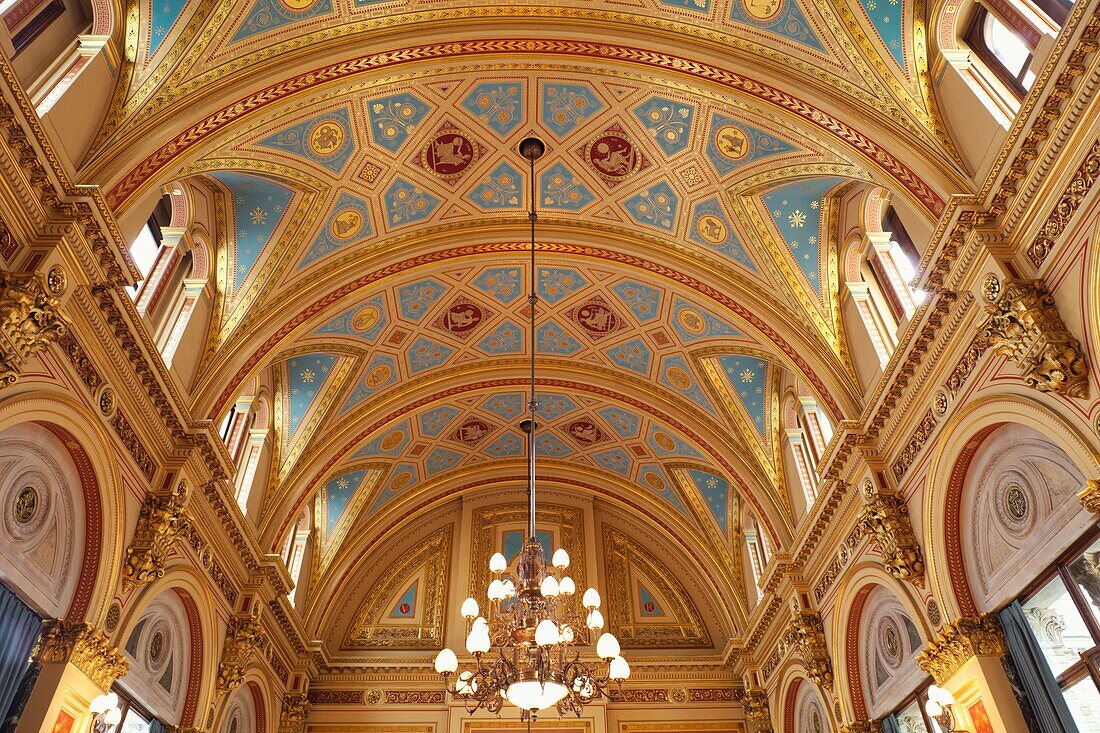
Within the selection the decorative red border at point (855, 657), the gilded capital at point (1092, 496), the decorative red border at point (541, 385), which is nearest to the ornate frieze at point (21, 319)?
the decorative red border at point (541, 385)

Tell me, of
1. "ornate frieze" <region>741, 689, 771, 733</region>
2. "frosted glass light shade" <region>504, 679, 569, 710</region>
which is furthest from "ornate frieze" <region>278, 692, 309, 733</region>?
"frosted glass light shade" <region>504, 679, 569, 710</region>

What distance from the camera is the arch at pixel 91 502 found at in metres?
7.47

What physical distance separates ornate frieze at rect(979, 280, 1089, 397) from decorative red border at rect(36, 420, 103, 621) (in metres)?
8.59

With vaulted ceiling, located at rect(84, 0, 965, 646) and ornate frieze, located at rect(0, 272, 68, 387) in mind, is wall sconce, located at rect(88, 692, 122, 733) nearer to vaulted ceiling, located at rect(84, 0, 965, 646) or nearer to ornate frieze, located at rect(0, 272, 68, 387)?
ornate frieze, located at rect(0, 272, 68, 387)

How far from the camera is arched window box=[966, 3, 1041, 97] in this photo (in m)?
7.02

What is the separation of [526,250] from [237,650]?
7.27m

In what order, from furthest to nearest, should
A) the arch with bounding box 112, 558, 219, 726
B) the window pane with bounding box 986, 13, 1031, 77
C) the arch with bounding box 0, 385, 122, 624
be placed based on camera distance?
1. the arch with bounding box 112, 558, 219, 726
2. the arch with bounding box 0, 385, 122, 624
3. the window pane with bounding box 986, 13, 1031, 77

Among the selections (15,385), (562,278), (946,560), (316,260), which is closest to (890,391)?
(946,560)

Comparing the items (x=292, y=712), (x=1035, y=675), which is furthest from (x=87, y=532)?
(x=1035, y=675)

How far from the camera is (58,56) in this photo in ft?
24.1

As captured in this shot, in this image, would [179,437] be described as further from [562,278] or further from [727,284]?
[727,284]

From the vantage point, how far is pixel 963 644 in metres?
7.89

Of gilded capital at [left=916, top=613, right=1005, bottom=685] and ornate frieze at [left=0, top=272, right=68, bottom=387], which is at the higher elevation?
ornate frieze at [left=0, top=272, right=68, bottom=387]

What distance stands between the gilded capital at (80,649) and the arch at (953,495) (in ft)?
28.1
